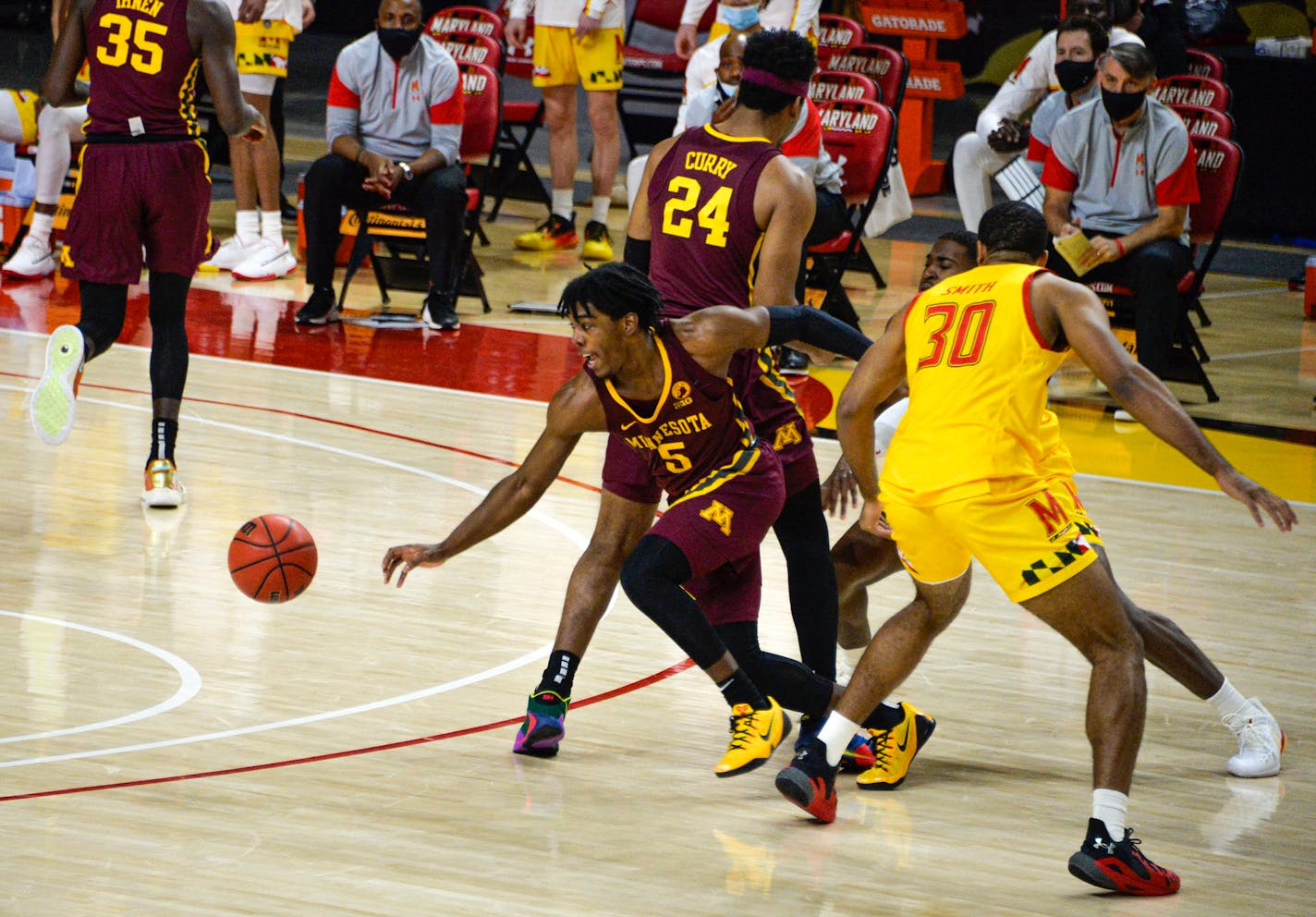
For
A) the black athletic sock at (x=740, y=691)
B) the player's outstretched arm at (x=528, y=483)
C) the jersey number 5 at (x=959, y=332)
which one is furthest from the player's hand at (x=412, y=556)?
the jersey number 5 at (x=959, y=332)

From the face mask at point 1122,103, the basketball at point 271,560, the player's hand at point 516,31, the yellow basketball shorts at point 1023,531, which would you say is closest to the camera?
the yellow basketball shorts at point 1023,531

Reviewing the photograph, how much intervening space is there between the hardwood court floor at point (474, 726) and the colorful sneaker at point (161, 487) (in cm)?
8

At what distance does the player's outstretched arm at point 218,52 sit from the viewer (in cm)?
660

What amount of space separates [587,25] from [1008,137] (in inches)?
115

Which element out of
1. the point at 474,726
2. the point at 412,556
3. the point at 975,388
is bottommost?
the point at 474,726

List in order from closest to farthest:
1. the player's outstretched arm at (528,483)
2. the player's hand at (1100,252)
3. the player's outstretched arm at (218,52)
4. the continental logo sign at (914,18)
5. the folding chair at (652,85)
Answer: the player's outstretched arm at (528,483) < the player's outstretched arm at (218,52) < the player's hand at (1100,252) < the folding chair at (652,85) < the continental logo sign at (914,18)

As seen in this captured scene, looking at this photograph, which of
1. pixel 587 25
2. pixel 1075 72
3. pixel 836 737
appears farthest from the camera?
pixel 587 25

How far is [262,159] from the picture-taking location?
1116 cm

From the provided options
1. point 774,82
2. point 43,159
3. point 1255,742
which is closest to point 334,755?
point 774,82

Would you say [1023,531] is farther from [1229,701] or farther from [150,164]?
[150,164]

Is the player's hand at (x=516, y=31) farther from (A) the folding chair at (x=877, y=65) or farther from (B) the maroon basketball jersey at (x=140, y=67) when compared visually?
(B) the maroon basketball jersey at (x=140, y=67)

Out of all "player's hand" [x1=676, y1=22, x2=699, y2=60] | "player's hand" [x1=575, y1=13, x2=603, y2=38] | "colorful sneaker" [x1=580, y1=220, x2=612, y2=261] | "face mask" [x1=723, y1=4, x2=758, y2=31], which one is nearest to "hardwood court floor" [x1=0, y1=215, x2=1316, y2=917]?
"face mask" [x1=723, y1=4, x2=758, y2=31]

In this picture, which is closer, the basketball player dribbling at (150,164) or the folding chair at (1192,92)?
the basketball player dribbling at (150,164)

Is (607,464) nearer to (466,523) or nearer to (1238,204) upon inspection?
(466,523)
